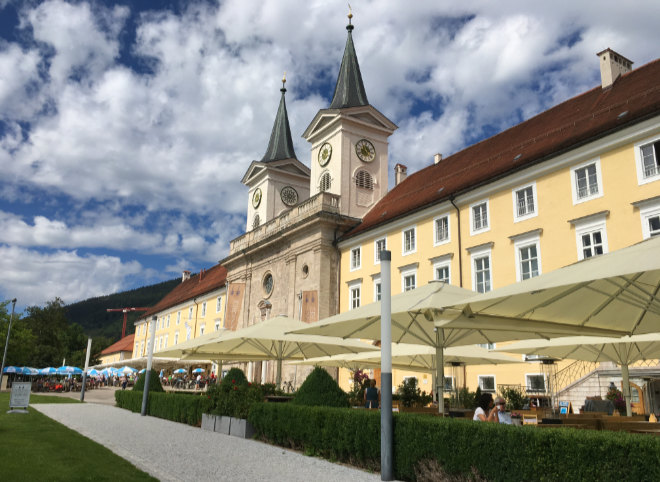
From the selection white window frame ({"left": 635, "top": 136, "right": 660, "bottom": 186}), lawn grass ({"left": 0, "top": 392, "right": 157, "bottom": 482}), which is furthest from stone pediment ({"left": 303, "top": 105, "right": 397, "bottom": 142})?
lawn grass ({"left": 0, "top": 392, "right": 157, "bottom": 482})

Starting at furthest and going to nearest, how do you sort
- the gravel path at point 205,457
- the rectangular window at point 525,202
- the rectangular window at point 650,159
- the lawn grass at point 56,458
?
the rectangular window at point 525,202, the rectangular window at point 650,159, the gravel path at point 205,457, the lawn grass at point 56,458

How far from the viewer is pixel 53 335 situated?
99938mm

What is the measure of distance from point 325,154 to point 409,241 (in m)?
12.4

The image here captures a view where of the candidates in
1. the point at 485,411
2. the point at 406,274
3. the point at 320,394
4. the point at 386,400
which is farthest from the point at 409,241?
the point at 386,400

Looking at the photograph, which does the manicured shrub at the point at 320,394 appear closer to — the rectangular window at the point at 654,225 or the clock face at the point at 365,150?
the rectangular window at the point at 654,225

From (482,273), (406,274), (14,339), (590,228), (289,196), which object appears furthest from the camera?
(14,339)

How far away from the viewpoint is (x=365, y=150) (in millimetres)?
37781

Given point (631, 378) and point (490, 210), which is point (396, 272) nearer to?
point (490, 210)

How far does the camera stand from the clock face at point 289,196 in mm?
45875

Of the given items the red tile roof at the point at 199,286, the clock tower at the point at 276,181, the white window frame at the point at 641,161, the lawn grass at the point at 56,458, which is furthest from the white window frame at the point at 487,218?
the red tile roof at the point at 199,286

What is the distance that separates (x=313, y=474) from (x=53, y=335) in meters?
104

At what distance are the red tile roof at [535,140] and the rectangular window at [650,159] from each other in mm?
963

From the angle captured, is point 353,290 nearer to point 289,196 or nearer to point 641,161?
point 289,196

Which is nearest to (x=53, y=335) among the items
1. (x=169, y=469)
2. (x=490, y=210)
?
(x=490, y=210)
